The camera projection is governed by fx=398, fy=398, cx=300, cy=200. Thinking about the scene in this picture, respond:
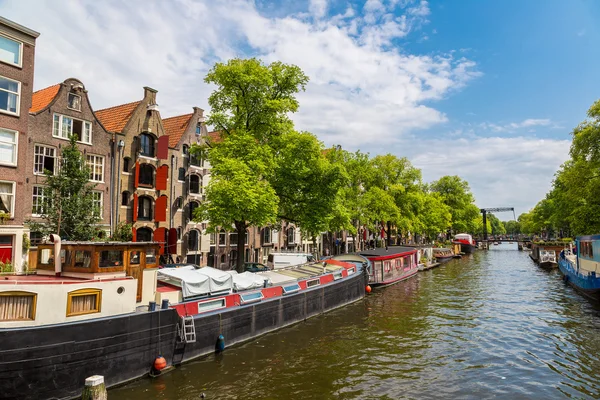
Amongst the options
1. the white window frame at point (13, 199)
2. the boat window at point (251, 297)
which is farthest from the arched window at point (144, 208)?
the boat window at point (251, 297)

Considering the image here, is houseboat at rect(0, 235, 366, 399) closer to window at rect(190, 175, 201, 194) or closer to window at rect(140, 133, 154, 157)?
window at rect(140, 133, 154, 157)

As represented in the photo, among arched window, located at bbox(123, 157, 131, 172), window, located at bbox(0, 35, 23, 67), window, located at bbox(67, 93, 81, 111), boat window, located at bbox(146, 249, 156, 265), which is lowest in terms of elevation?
boat window, located at bbox(146, 249, 156, 265)

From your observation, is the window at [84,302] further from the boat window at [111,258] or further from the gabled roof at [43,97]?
the gabled roof at [43,97]

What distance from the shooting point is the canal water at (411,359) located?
44.0 ft

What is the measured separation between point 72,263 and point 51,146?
687 inches

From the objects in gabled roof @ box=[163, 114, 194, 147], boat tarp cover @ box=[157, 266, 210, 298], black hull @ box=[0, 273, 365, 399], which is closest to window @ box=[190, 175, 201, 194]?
gabled roof @ box=[163, 114, 194, 147]

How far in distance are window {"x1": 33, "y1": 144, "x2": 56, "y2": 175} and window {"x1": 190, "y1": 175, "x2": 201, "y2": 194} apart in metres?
13.0

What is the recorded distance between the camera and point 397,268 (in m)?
41.1

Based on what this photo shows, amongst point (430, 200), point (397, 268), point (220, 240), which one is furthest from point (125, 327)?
point (430, 200)

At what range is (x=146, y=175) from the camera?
34625 millimetres

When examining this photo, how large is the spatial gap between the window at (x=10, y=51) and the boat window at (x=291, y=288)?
2138 cm

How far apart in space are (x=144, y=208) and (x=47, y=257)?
1983 centimetres

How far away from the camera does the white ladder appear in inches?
575

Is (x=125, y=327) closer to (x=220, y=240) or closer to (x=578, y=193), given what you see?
(x=220, y=240)
